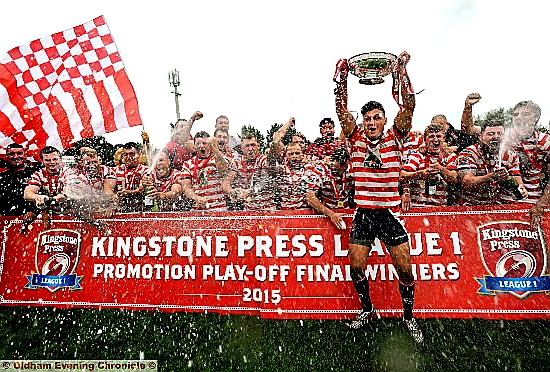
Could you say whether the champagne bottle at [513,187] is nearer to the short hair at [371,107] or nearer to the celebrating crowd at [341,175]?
the celebrating crowd at [341,175]

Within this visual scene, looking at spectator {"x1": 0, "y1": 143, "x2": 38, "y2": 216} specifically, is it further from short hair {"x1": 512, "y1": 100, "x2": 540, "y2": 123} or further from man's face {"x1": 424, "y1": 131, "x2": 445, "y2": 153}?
short hair {"x1": 512, "y1": 100, "x2": 540, "y2": 123}

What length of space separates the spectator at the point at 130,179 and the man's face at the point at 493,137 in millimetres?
4208

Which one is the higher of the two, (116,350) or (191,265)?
(191,265)

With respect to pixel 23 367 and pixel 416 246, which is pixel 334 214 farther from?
pixel 23 367

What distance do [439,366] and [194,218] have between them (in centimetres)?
288

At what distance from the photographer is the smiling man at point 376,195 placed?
4.29 meters

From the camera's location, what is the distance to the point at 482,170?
5070 mm

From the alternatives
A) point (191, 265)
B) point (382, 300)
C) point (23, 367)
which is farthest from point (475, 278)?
point (23, 367)

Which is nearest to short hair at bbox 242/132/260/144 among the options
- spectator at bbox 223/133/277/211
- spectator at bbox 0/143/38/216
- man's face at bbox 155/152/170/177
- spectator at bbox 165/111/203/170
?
spectator at bbox 223/133/277/211

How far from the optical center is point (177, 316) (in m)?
4.97

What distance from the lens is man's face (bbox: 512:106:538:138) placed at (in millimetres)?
5211

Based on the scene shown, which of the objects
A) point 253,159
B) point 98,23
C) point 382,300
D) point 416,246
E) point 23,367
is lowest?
point 23,367

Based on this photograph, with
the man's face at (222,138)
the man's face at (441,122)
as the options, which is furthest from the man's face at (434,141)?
the man's face at (222,138)

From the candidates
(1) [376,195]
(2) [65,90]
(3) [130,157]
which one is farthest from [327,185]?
(2) [65,90]
